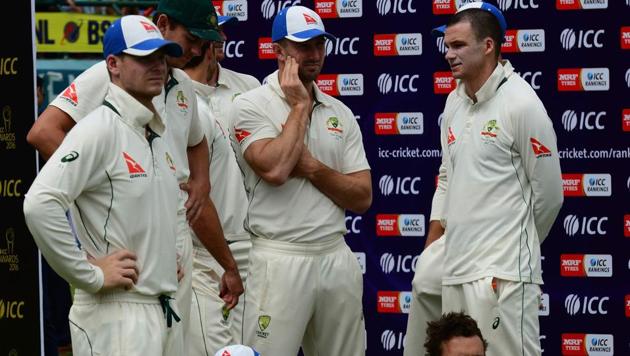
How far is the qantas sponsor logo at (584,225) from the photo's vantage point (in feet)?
26.1

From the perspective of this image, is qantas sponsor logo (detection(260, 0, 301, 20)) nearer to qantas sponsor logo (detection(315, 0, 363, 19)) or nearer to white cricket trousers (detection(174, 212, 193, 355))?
qantas sponsor logo (detection(315, 0, 363, 19))

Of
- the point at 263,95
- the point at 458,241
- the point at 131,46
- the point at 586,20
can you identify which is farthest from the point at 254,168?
the point at 586,20

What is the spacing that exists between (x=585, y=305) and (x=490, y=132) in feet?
7.93

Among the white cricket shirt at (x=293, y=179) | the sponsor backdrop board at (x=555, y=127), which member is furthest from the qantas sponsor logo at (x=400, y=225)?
the white cricket shirt at (x=293, y=179)

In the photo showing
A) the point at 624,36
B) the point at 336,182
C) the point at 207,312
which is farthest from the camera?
the point at 624,36

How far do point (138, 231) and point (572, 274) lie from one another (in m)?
3.78

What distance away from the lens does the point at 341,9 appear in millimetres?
8328

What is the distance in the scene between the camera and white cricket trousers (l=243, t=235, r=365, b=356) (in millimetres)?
6316

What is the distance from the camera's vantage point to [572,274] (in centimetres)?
800

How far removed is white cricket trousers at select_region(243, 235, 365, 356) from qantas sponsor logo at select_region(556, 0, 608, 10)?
2.41 m

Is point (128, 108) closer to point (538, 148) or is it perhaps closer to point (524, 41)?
point (538, 148)

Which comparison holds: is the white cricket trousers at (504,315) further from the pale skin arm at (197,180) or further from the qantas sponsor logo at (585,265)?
the qantas sponsor logo at (585,265)

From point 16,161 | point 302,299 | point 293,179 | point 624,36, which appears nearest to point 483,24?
point 293,179

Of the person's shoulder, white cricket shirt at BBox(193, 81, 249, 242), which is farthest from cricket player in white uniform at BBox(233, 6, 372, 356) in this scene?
the person's shoulder
